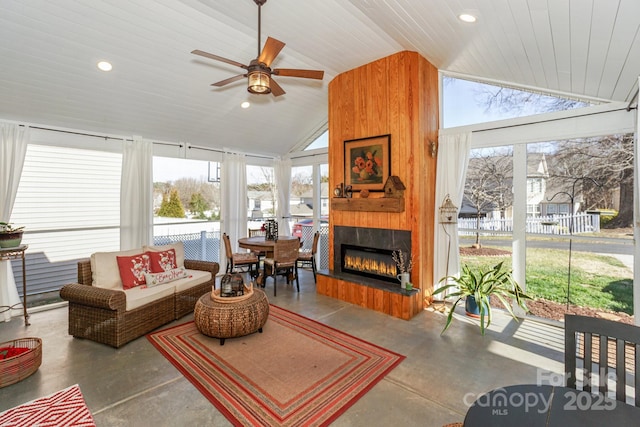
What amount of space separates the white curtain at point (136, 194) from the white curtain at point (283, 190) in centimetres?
264

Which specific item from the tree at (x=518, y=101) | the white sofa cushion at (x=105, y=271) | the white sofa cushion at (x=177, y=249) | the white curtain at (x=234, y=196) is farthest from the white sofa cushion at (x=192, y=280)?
the tree at (x=518, y=101)

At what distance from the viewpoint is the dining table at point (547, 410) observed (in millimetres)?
1165

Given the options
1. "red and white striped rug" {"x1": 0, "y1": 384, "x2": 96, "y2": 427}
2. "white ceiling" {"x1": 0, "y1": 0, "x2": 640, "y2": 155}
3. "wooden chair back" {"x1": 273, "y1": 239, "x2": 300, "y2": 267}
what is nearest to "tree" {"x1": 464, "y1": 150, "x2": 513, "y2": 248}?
"white ceiling" {"x1": 0, "y1": 0, "x2": 640, "y2": 155}

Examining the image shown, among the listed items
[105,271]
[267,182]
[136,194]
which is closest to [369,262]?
[105,271]

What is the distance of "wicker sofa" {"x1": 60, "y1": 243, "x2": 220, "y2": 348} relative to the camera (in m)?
3.08

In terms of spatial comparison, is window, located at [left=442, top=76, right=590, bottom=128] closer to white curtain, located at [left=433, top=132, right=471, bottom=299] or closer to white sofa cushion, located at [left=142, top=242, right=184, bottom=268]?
white curtain, located at [left=433, top=132, right=471, bottom=299]

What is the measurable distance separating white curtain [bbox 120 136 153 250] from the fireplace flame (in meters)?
3.31

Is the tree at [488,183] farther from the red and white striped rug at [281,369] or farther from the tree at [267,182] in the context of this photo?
the tree at [267,182]

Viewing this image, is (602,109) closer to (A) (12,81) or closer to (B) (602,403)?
(B) (602,403)

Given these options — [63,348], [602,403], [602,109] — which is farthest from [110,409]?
[602,109]

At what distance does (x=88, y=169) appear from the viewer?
4.78 meters

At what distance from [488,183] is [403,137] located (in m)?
1.32

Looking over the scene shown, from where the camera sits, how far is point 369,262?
4.49 m

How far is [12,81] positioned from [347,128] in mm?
4076
